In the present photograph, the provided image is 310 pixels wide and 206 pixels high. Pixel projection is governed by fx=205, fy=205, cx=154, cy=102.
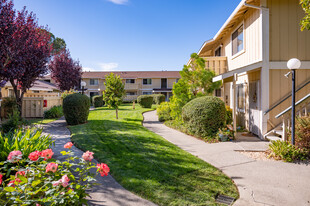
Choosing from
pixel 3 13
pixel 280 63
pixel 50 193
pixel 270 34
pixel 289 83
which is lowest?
pixel 50 193

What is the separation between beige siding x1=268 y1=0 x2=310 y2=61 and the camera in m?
8.03

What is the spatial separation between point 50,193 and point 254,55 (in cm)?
884

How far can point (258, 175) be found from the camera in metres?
4.76

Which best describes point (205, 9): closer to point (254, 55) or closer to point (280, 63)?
point (254, 55)

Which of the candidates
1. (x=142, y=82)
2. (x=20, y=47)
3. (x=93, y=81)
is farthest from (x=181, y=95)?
(x=93, y=81)

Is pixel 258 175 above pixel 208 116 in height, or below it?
below

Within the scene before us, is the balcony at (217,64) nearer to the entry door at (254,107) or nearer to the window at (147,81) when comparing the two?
the entry door at (254,107)

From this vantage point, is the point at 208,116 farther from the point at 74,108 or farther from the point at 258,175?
the point at 74,108

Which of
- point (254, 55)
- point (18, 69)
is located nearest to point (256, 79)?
point (254, 55)

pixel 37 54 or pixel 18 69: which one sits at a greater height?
pixel 37 54

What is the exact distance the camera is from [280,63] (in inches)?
314

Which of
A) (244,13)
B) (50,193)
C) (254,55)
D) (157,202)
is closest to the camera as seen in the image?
(50,193)

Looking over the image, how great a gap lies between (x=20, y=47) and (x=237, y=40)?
11043mm

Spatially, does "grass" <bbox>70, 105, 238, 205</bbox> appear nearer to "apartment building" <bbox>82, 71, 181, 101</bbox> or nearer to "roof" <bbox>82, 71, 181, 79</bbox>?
"apartment building" <bbox>82, 71, 181, 101</bbox>
